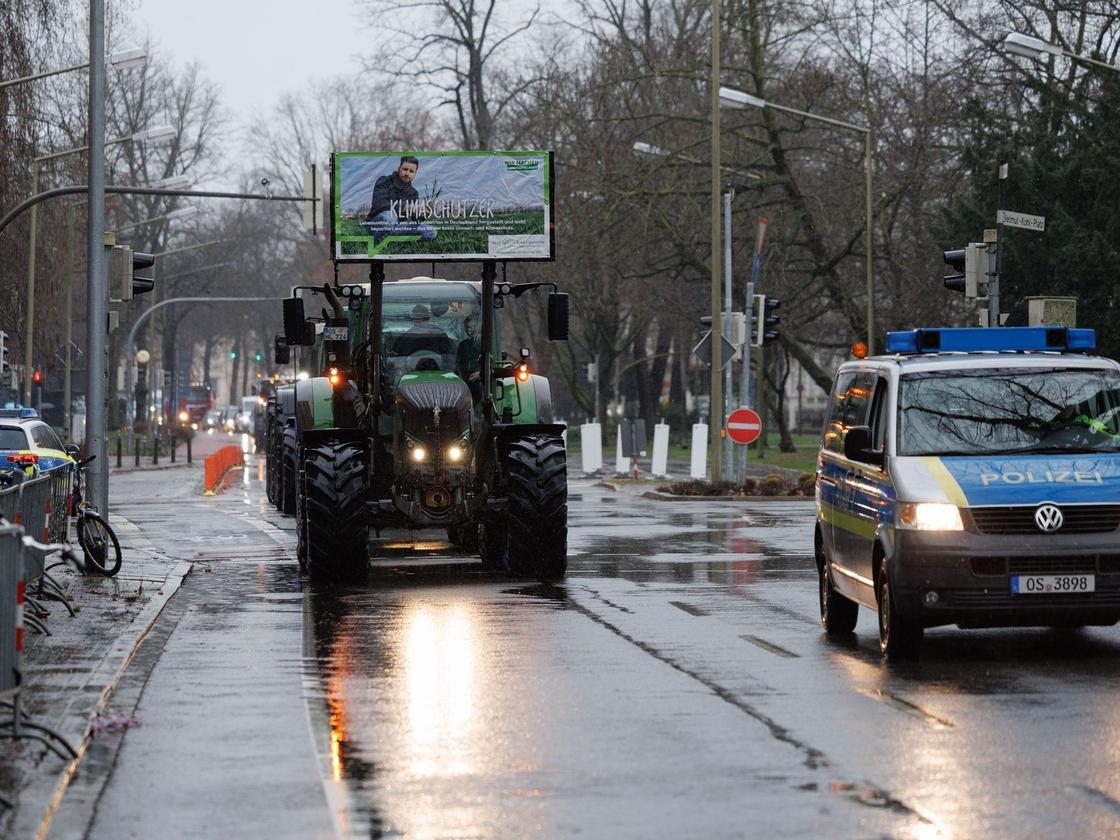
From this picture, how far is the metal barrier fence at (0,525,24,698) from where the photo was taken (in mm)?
9711

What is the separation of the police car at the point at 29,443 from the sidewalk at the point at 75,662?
2.11 metres

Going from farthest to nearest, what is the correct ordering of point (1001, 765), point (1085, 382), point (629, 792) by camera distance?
point (1085, 382), point (1001, 765), point (629, 792)

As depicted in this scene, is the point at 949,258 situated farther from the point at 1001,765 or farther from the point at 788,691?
the point at 1001,765

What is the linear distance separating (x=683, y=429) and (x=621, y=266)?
29434mm

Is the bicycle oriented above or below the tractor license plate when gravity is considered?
below

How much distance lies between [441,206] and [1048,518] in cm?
865

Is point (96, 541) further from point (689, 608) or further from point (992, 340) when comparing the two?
point (992, 340)

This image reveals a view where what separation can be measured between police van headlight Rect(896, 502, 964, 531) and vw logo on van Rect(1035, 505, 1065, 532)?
18.0 inches

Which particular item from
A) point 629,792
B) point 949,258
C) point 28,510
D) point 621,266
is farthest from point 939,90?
point 629,792

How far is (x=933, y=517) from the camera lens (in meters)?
13.2

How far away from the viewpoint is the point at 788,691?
471 inches

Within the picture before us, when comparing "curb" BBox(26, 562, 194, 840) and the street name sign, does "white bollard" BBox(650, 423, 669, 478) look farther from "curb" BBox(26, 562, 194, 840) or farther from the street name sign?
"curb" BBox(26, 562, 194, 840)

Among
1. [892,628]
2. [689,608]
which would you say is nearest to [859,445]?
[892,628]

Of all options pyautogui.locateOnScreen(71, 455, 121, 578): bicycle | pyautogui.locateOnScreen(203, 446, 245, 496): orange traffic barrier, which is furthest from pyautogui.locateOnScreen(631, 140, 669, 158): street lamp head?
pyautogui.locateOnScreen(71, 455, 121, 578): bicycle
